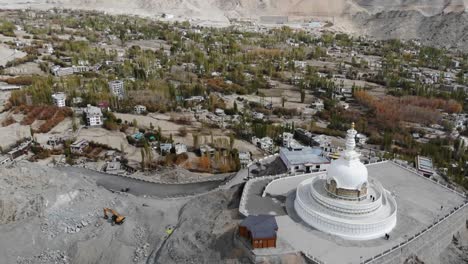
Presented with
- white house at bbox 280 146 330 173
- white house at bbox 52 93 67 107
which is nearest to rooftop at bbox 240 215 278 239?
white house at bbox 280 146 330 173

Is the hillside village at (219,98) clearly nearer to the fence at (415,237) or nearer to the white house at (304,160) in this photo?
the white house at (304,160)

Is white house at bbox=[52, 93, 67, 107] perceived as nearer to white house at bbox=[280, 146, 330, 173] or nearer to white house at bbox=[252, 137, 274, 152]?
white house at bbox=[252, 137, 274, 152]

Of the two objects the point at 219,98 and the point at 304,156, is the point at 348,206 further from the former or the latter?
the point at 219,98

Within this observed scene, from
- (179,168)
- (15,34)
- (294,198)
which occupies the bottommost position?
(179,168)

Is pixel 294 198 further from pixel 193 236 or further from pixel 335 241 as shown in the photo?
pixel 193 236

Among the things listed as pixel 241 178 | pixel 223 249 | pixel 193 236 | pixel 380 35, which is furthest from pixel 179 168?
pixel 380 35

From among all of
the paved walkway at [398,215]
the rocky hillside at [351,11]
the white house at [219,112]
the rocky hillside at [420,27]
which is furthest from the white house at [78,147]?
the rocky hillside at [351,11]
